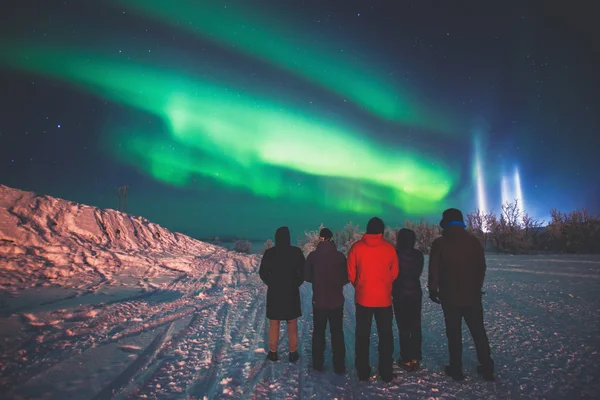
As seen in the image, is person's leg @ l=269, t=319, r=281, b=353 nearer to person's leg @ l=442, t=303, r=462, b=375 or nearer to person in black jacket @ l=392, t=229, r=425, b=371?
person in black jacket @ l=392, t=229, r=425, b=371

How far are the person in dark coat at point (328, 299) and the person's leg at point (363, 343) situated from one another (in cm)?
26

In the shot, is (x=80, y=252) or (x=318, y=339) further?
(x=80, y=252)

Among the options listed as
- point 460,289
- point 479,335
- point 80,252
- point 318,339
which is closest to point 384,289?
point 460,289

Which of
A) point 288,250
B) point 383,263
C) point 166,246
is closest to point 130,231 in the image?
point 166,246

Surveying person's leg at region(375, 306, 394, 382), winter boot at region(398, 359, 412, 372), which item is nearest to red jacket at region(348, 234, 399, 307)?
person's leg at region(375, 306, 394, 382)

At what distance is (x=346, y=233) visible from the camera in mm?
27609

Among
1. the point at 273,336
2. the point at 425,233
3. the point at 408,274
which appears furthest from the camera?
the point at 425,233

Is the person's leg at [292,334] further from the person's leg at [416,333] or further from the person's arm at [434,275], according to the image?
the person's arm at [434,275]

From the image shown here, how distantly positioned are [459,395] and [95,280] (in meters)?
10.7

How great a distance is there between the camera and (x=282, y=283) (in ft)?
14.5

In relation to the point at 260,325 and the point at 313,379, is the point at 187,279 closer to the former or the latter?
the point at 260,325

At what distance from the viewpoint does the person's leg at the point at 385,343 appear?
3682mm

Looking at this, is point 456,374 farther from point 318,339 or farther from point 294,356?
point 294,356

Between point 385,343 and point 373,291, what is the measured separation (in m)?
0.70
